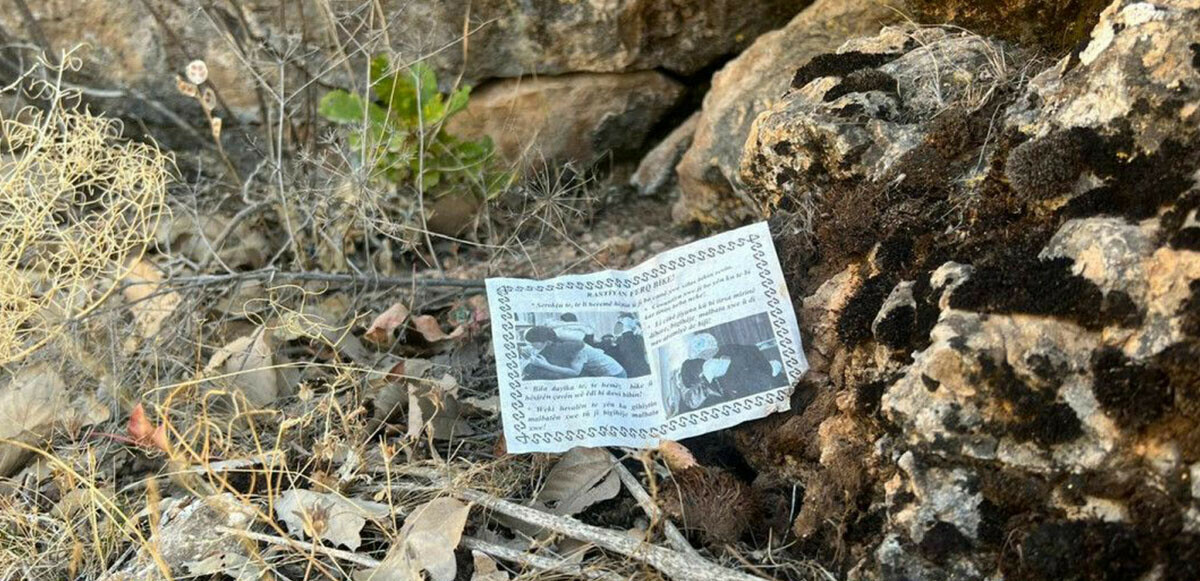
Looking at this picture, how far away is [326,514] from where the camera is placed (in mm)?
1772

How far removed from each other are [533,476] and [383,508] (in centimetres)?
25

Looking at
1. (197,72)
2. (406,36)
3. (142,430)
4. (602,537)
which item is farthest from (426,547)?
(406,36)

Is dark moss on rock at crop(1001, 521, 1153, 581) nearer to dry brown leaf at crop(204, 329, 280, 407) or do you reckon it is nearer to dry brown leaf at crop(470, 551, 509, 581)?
dry brown leaf at crop(470, 551, 509, 581)

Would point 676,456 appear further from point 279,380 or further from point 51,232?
point 51,232

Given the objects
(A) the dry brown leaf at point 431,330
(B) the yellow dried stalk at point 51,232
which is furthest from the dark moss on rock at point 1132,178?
(B) the yellow dried stalk at point 51,232

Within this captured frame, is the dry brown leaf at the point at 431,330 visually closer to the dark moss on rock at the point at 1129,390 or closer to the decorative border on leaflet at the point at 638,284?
the decorative border on leaflet at the point at 638,284

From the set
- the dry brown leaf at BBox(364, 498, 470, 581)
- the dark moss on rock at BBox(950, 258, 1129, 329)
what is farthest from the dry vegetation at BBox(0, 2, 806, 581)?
the dark moss on rock at BBox(950, 258, 1129, 329)

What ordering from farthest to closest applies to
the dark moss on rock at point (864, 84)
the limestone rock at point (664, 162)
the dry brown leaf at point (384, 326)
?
1. the limestone rock at point (664, 162)
2. the dry brown leaf at point (384, 326)
3. the dark moss on rock at point (864, 84)

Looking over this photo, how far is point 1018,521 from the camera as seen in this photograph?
148 cm

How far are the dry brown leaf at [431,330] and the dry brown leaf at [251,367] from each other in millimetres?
293

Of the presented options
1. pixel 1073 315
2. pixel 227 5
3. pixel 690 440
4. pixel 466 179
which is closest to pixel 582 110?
pixel 466 179

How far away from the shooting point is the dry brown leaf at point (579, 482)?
1887 millimetres

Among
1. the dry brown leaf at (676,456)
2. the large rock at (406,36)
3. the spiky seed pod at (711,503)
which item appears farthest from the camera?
the large rock at (406,36)

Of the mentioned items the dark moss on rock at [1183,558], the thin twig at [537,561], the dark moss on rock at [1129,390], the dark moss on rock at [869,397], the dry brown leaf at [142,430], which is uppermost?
the dry brown leaf at [142,430]
